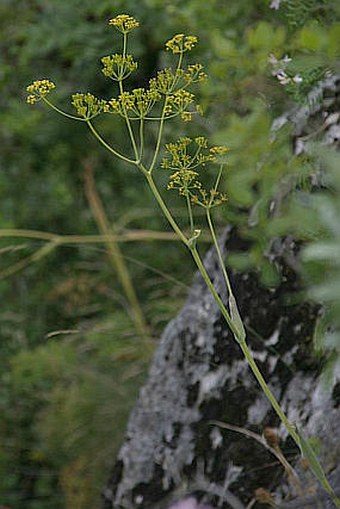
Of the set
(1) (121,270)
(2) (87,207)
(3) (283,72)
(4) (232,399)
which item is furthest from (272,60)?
(2) (87,207)

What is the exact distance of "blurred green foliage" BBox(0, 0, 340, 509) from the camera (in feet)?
5.91

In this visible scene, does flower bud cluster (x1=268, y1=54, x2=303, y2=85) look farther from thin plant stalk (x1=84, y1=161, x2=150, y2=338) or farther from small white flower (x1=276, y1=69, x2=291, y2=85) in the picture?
thin plant stalk (x1=84, y1=161, x2=150, y2=338)

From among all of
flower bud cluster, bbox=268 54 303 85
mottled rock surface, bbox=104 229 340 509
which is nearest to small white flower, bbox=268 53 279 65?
flower bud cluster, bbox=268 54 303 85

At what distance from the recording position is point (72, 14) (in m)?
3.57

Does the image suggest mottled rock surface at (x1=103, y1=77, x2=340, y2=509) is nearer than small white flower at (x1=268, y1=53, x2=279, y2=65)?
No

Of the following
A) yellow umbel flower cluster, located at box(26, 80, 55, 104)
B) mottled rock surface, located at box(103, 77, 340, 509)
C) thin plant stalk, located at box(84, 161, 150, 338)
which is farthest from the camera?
thin plant stalk, located at box(84, 161, 150, 338)

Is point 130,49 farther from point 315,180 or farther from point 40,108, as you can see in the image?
point 315,180

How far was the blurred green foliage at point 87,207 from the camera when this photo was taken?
1.80 metres

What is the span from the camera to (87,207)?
3611 millimetres

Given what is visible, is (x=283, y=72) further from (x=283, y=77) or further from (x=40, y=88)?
(x=40, y=88)

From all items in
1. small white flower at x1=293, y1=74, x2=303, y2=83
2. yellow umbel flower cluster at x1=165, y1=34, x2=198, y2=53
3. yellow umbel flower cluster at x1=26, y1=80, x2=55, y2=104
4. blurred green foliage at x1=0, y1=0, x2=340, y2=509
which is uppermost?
yellow umbel flower cluster at x1=165, y1=34, x2=198, y2=53

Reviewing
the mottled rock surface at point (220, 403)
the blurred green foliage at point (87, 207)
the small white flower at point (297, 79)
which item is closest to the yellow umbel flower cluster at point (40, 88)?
the blurred green foliage at point (87, 207)

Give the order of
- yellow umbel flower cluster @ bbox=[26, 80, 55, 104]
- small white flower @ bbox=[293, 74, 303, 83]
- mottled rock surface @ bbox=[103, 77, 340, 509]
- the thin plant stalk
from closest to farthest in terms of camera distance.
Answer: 1. yellow umbel flower cluster @ bbox=[26, 80, 55, 104]
2. small white flower @ bbox=[293, 74, 303, 83]
3. mottled rock surface @ bbox=[103, 77, 340, 509]
4. the thin plant stalk

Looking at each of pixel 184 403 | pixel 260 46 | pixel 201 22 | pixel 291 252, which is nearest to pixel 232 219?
pixel 291 252
